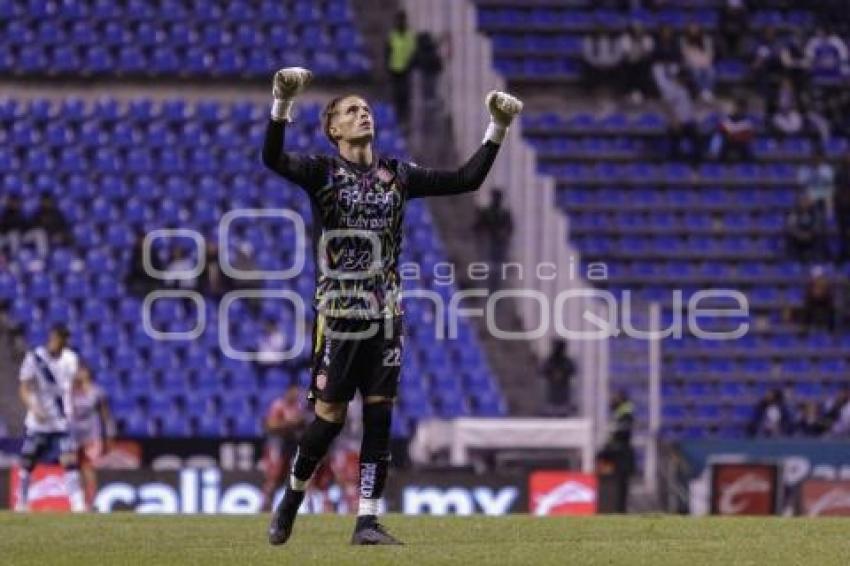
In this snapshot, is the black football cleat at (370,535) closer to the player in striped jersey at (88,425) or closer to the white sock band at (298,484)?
the white sock band at (298,484)

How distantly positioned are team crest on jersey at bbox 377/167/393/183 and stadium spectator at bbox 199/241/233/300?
1864 cm

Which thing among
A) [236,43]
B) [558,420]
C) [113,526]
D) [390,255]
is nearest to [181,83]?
[236,43]

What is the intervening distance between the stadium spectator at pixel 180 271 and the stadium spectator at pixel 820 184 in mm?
9943

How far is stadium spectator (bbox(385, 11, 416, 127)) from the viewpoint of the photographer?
3484 cm

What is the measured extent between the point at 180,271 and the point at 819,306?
969 centimetres

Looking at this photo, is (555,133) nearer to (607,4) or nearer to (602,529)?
(607,4)

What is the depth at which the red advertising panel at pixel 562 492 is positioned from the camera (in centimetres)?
2547

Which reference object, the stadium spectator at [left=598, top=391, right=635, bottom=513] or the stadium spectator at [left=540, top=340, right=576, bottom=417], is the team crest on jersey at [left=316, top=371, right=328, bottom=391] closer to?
the stadium spectator at [left=598, top=391, right=635, bottom=513]

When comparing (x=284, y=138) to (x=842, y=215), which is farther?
(x=842, y=215)

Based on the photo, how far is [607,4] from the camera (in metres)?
36.5

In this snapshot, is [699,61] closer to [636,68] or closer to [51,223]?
[636,68]

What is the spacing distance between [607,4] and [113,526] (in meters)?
23.0

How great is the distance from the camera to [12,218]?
31.4 metres

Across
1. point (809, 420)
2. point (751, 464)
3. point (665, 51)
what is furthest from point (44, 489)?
point (665, 51)
